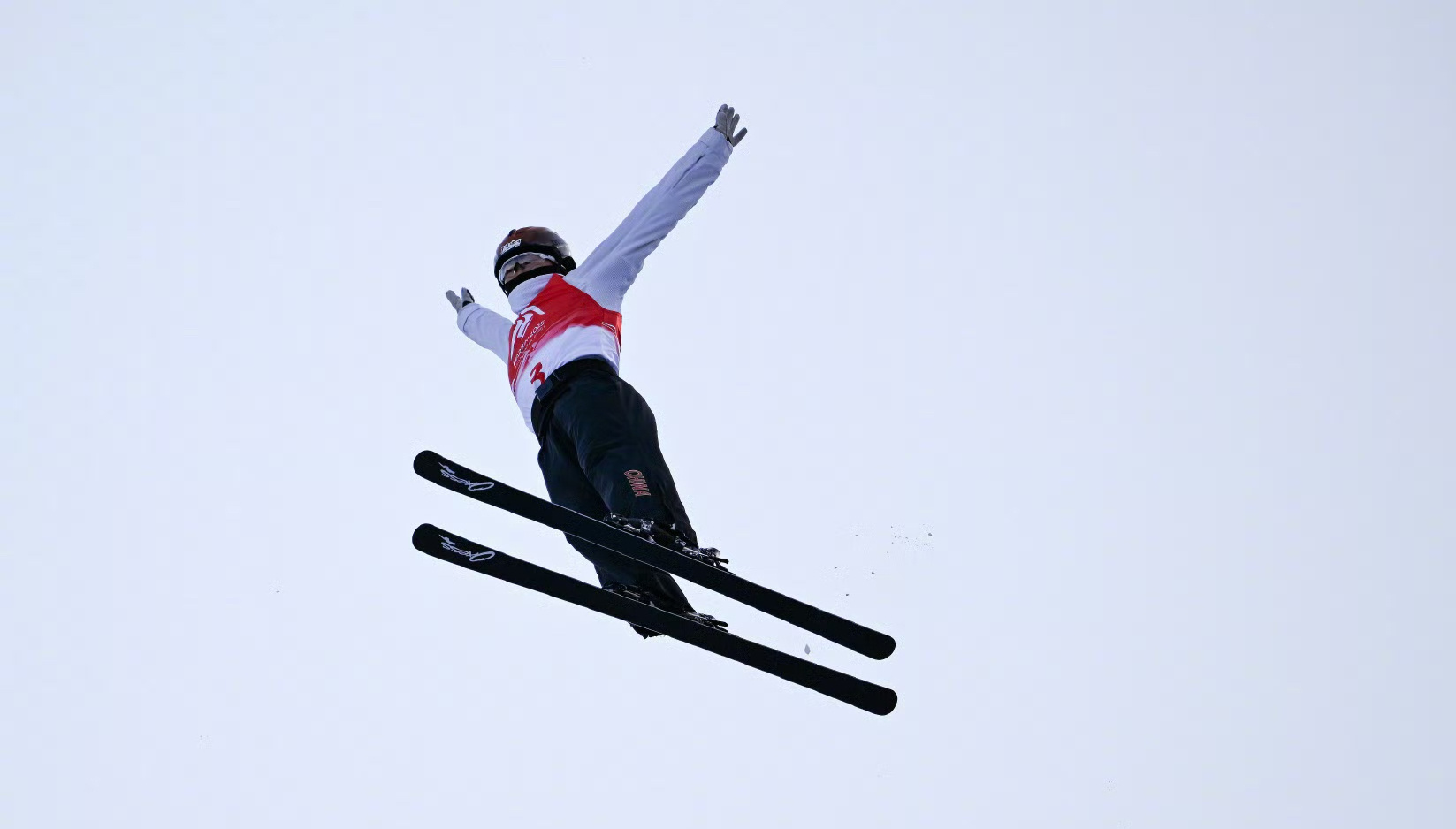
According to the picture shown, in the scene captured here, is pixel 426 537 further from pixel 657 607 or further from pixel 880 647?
pixel 880 647

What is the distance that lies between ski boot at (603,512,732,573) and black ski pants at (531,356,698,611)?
6cm

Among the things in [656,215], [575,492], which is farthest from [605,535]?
[656,215]

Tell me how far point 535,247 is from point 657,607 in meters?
2.20

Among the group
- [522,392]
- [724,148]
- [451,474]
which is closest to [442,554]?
[451,474]

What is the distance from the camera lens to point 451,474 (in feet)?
20.6

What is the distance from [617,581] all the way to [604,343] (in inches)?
44.7

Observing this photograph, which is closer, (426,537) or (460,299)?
(426,537)

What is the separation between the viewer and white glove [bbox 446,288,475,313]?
8516 millimetres

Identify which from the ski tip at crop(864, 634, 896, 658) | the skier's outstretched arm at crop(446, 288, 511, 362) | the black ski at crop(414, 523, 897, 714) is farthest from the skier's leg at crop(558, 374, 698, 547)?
the skier's outstretched arm at crop(446, 288, 511, 362)

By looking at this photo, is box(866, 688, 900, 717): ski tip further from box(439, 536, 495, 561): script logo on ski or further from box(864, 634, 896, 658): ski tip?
box(439, 536, 495, 561): script logo on ski

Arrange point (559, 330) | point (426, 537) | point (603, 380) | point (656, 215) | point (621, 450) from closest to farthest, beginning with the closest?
point (426, 537), point (621, 450), point (603, 380), point (656, 215), point (559, 330)

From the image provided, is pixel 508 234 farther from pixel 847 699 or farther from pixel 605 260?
pixel 847 699

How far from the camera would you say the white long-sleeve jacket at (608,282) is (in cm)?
704

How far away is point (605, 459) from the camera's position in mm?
6633
